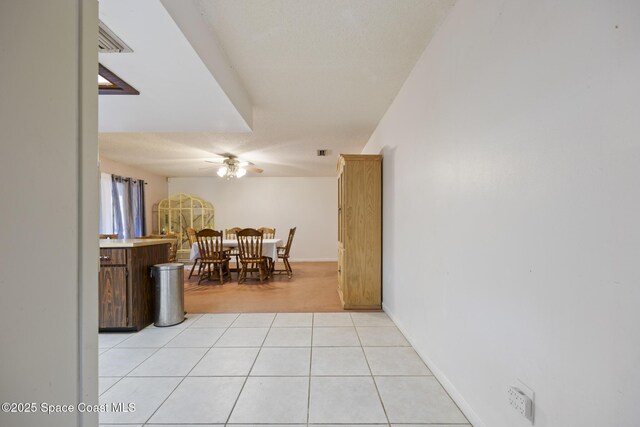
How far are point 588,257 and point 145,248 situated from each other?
3.39 m

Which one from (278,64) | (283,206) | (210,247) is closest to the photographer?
(278,64)

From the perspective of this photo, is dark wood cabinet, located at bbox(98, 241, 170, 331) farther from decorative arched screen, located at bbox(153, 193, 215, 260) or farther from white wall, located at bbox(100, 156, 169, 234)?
decorative arched screen, located at bbox(153, 193, 215, 260)

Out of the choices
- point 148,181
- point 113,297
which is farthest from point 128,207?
point 113,297

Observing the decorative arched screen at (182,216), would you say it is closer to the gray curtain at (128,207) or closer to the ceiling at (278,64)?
the gray curtain at (128,207)

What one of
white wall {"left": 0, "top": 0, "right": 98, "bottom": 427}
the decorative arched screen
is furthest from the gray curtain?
white wall {"left": 0, "top": 0, "right": 98, "bottom": 427}

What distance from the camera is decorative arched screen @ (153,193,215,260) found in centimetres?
Answer: 712

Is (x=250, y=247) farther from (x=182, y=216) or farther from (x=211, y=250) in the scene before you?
(x=182, y=216)

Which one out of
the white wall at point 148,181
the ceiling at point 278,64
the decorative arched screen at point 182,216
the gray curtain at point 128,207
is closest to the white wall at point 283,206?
the decorative arched screen at point 182,216

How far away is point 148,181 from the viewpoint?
6762mm

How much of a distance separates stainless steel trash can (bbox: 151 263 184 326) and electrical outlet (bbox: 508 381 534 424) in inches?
116

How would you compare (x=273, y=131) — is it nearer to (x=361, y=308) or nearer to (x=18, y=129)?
(x=361, y=308)

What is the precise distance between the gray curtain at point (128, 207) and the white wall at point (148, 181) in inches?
6.6

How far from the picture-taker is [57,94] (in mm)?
748

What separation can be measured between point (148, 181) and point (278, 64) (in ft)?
19.9
